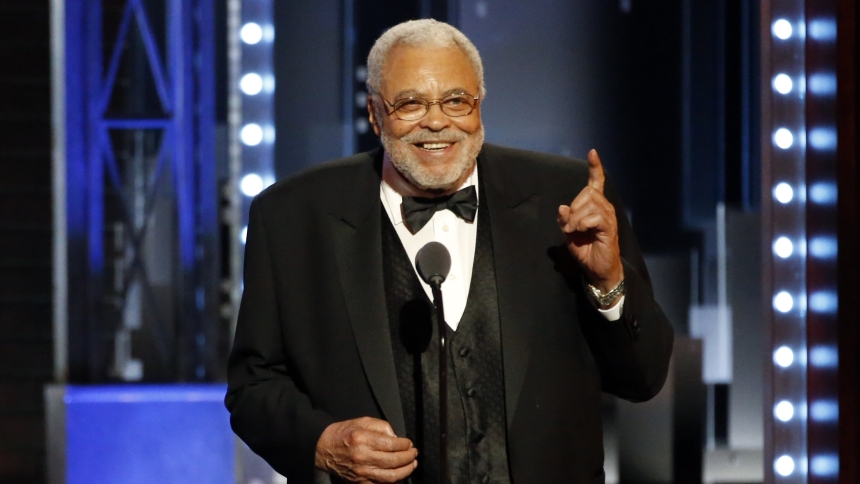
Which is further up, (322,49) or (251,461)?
(322,49)

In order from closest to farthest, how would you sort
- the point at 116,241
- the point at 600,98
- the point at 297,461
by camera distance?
the point at 297,461
the point at 600,98
the point at 116,241

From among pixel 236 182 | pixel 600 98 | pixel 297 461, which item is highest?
pixel 600 98

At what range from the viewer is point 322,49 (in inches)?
151

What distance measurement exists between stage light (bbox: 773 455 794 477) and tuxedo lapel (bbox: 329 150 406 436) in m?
2.11

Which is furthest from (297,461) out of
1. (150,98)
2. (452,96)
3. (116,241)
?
(116,241)

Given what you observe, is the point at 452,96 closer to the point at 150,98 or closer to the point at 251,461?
the point at 251,461

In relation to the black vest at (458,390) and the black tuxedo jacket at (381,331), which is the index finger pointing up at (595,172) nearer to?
the black tuxedo jacket at (381,331)

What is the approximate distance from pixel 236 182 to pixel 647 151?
5.00 feet

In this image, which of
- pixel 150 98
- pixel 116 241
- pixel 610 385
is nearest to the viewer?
pixel 610 385

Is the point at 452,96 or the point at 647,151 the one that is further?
the point at 647,151

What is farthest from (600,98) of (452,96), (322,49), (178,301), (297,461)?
(297,461)

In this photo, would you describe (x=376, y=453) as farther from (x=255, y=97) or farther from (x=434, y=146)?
(x=255, y=97)

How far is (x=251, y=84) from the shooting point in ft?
11.8

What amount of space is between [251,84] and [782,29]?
5.84 ft
